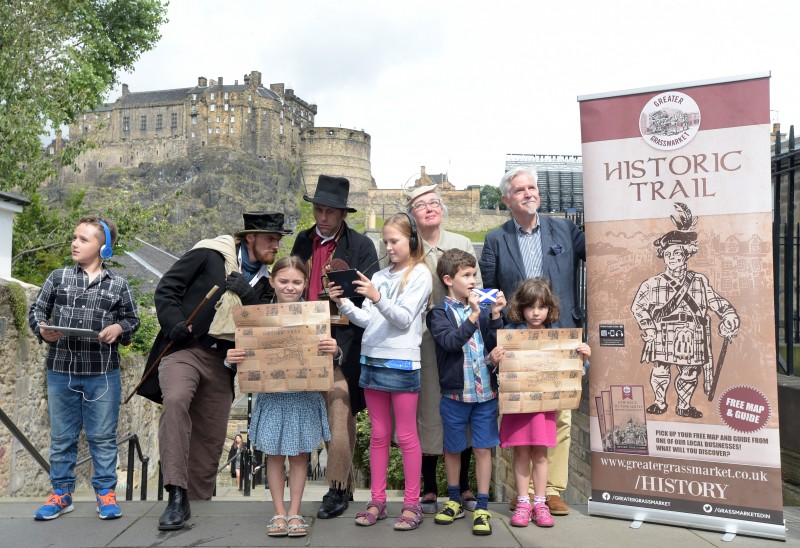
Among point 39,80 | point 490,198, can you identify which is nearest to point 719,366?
point 39,80

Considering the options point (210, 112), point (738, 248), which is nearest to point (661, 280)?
point (738, 248)

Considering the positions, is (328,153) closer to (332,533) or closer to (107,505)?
(107,505)

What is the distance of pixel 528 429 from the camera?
4.20m

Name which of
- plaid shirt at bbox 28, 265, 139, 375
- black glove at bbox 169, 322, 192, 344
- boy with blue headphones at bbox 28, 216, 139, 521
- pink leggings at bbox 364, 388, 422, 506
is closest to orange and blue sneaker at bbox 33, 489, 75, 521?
boy with blue headphones at bbox 28, 216, 139, 521

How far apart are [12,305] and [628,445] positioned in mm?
6960

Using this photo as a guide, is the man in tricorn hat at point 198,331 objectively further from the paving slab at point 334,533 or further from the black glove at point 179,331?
the paving slab at point 334,533

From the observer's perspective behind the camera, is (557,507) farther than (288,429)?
Yes

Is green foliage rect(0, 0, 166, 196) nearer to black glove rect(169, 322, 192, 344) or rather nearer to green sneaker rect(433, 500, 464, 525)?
black glove rect(169, 322, 192, 344)

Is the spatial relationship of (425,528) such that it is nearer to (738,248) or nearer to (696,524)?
(696,524)

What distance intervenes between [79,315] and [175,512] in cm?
146

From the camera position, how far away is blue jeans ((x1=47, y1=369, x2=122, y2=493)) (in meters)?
4.37

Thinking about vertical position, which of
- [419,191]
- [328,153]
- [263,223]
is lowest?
[263,223]

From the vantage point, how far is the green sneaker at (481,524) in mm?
3889

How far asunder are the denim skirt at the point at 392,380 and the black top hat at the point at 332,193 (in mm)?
1150
